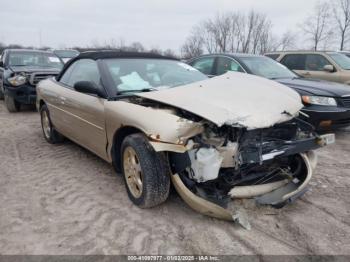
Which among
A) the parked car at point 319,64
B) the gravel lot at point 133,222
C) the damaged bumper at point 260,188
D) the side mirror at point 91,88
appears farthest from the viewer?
the parked car at point 319,64

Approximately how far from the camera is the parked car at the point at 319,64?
784 centimetres

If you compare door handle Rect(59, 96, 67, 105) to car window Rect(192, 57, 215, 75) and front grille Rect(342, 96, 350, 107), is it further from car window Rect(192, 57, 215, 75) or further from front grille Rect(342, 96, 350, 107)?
front grille Rect(342, 96, 350, 107)

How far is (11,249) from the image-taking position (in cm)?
251

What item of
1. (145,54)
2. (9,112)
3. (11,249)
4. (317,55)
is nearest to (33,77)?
(9,112)

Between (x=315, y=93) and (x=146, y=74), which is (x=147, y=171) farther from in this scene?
(x=315, y=93)

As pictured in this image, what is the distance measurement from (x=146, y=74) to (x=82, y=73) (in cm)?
101

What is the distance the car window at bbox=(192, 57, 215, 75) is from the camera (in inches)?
282

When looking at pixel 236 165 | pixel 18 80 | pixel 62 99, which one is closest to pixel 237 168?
pixel 236 165

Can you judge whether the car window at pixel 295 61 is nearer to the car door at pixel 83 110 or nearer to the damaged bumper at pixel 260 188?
the damaged bumper at pixel 260 188

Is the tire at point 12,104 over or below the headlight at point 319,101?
below

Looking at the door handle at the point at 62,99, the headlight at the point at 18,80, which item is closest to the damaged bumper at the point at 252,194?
the door handle at the point at 62,99

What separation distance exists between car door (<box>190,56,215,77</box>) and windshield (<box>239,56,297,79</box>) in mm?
790

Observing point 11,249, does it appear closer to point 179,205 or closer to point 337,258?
point 179,205

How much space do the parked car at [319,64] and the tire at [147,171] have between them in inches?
253
